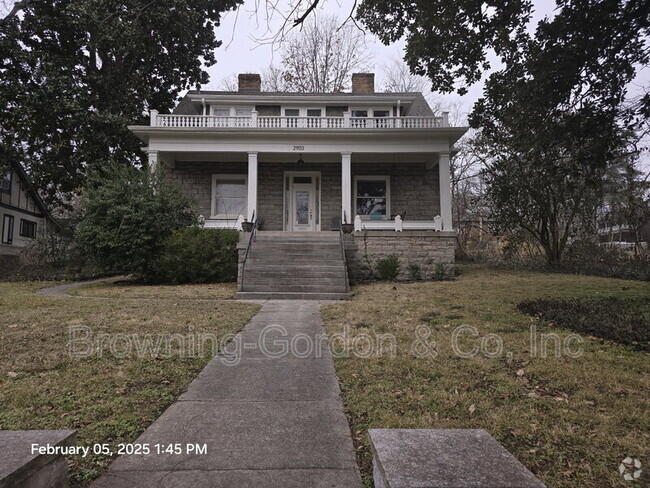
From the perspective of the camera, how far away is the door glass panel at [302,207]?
17.4m

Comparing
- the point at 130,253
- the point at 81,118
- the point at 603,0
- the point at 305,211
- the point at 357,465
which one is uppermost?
the point at 81,118

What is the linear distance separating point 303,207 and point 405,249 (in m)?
5.89

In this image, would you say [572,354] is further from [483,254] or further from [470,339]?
[483,254]

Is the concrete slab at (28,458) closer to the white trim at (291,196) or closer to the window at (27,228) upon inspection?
the white trim at (291,196)

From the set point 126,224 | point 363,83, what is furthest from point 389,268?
point 363,83

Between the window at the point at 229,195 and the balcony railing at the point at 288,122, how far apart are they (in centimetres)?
254

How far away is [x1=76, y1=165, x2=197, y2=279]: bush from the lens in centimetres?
1133

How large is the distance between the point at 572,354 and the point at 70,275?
54.6 feet

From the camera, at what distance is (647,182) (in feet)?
49.2

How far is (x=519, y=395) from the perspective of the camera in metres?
3.08

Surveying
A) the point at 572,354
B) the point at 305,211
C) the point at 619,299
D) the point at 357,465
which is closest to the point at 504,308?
the point at 619,299

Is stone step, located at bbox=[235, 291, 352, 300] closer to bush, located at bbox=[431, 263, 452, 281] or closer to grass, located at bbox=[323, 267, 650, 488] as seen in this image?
grass, located at bbox=[323, 267, 650, 488]

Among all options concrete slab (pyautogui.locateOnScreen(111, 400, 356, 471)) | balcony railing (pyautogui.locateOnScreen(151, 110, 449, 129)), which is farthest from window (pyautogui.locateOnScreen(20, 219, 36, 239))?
concrete slab (pyautogui.locateOnScreen(111, 400, 356, 471))

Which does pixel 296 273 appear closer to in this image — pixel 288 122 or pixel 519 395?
pixel 288 122
